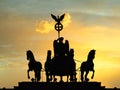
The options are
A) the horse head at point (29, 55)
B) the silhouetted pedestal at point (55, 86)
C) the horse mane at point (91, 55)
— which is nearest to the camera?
the horse mane at point (91, 55)

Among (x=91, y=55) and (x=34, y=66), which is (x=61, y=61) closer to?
(x=34, y=66)

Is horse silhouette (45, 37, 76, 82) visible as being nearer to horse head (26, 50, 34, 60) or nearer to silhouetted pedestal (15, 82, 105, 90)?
silhouetted pedestal (15, 82, 105, 90)

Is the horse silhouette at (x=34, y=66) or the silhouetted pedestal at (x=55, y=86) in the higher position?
the horse silhouette at (x=34, y=66)

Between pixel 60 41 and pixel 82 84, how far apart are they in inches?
139

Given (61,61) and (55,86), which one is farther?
(61,61)

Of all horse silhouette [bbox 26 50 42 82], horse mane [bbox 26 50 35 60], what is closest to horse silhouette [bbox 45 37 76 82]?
horse silhouette [bbox 26 50 42 82]

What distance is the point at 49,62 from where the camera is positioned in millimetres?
41469

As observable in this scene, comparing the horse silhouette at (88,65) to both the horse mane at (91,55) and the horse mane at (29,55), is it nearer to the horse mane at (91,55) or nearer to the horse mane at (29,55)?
the horse mane at (91,55)

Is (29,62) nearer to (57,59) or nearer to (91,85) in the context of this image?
(57,59)

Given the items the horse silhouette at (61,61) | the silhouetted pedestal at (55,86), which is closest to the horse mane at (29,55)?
the horse silhouette at (61,61)

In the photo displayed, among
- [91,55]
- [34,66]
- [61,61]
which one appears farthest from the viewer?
[61,61]

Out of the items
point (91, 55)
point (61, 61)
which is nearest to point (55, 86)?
point (61, 61)

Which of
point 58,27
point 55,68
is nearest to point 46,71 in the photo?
point 55,68

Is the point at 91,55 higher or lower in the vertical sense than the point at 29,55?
lower
